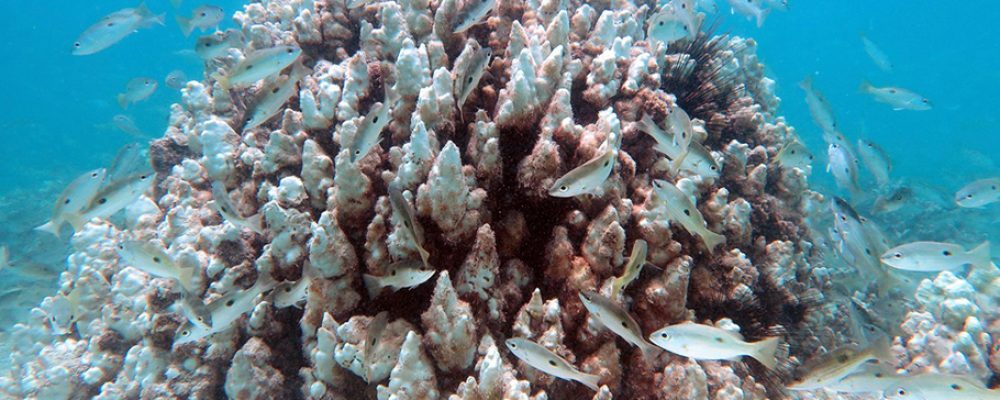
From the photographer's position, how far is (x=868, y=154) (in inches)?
236

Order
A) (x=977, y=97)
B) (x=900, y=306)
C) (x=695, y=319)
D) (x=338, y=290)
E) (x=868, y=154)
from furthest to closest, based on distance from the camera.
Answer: (x=977, y=97), (x=868, y=154), (x=900, y=306), (x=695, y=319), (x=338, y=290)

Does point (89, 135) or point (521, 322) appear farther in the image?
point (89, 135)

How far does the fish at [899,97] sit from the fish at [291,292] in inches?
326

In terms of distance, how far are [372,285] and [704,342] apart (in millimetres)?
1744

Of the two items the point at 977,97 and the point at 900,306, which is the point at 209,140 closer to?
the point at 900,306

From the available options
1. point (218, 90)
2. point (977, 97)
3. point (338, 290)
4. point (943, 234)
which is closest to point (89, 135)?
point (218, 90)

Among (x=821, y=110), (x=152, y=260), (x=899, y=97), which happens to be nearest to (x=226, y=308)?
(x=152, y=260)

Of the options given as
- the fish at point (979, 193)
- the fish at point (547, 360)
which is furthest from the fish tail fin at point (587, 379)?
the fish at point (979, 193)

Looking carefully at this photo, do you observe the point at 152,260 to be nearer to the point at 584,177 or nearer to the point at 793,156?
the point at 584,177

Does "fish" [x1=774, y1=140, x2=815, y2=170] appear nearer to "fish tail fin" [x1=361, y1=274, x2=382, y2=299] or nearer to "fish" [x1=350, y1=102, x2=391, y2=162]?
"fish" [x1=350, y1=102, x2=391, y2=162]

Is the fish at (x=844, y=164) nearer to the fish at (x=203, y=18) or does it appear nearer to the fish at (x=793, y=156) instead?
the fish at (x=793, y=156)

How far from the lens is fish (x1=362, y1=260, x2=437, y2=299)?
8.41 ft

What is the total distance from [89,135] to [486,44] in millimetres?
43308

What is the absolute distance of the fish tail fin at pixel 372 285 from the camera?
9.18ft
